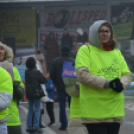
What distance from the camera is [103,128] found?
11.8ft

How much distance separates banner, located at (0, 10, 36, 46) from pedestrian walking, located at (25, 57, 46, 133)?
6.26 metres

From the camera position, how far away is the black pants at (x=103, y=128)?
360cm

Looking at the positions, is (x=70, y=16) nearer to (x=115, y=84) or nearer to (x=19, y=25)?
(x=19, y=25)

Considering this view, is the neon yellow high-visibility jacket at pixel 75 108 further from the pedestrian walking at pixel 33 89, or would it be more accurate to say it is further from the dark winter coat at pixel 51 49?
the dark winter coat at pixel 51 49

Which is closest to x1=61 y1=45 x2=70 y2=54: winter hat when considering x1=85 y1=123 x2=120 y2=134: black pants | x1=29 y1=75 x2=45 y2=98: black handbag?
x1=29 y1=75 x2=45 y2=98: black handbag

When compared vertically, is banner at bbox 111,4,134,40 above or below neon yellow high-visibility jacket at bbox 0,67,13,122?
above

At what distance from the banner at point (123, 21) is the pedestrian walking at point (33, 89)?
6649 mm

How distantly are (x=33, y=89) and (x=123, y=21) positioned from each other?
23.1ft

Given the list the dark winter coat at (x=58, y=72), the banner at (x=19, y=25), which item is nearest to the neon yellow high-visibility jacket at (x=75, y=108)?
the dark winter coat at (x=58, y=72)

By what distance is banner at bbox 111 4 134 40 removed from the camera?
13977 millimetres

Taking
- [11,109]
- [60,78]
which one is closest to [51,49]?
[60,78]

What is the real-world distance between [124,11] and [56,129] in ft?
22.5

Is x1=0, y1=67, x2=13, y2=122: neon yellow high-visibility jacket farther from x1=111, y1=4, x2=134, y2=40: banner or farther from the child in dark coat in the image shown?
x1=111, y1=4, x2=134, y2=40: banner

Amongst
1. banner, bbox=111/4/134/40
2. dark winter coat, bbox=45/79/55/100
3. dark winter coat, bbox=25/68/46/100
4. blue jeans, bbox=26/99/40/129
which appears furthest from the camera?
banner, bbox=111/4/134/40
